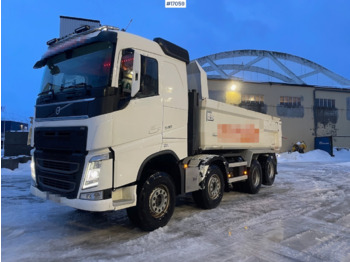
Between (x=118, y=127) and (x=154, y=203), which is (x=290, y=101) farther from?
(x=118, y=127)

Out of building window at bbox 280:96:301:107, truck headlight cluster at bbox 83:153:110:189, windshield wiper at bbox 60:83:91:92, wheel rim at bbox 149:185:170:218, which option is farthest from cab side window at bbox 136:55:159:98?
building window at bbox 280:96:301:107

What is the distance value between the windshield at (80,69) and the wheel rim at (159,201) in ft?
6.75

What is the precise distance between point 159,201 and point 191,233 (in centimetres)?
79

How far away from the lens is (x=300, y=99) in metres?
30.2

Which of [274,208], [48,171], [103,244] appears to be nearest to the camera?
[103,244]

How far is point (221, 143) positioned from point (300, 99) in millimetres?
26372

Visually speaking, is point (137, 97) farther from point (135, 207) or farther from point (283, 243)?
point (283, 243)

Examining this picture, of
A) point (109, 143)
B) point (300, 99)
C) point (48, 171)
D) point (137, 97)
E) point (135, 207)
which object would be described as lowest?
point (135, 207)

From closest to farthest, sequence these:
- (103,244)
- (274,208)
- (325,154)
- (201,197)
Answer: (103,244) < (201,197) < (274,208) < (325,154)

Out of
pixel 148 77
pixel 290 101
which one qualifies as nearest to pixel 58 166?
pixel 148 77

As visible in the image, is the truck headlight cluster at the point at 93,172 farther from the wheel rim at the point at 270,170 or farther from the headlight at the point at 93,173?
the wheel rim at the point at 270,170

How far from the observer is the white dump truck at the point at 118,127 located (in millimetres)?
4211

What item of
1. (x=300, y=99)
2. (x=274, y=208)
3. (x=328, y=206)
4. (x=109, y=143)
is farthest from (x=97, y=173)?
(x=300, y=99)

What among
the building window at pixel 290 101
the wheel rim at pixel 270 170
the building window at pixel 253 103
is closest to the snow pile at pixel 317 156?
the building window at pixel 253 103
